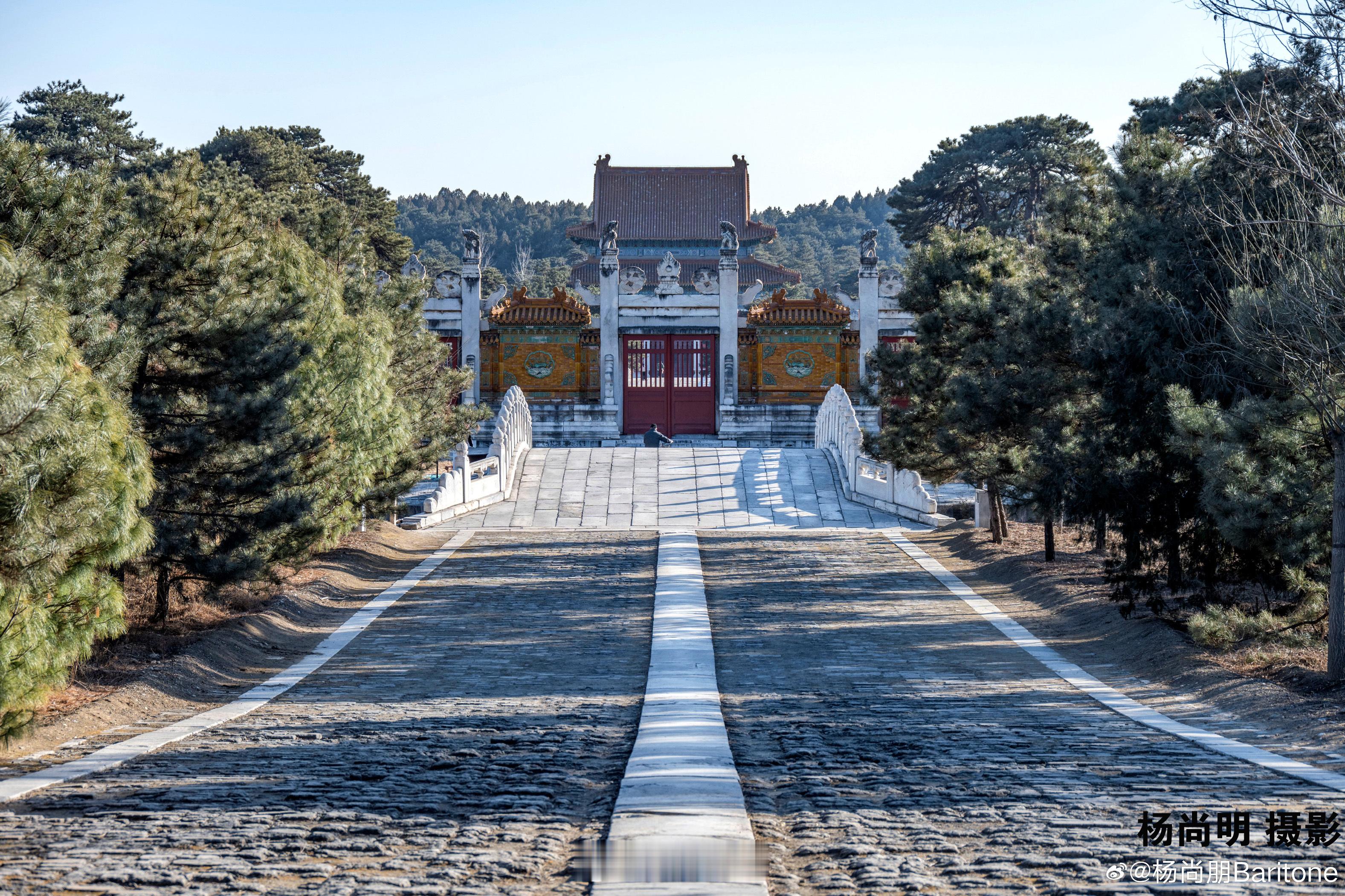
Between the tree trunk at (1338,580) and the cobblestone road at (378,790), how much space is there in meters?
4.91

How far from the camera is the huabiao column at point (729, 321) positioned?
33625 millimetres

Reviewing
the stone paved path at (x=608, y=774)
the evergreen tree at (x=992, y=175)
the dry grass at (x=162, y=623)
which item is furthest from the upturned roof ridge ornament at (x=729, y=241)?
the stone paved path at (x=608, y=774)

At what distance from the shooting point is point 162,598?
12875 mm

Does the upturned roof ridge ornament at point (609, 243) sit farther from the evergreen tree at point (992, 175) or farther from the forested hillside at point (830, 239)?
the forested hillside at point (830, 239)

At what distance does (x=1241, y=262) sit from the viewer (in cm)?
1104

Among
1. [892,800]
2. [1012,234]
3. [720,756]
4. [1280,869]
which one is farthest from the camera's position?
[1012,234]

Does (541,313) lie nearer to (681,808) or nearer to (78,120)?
(78,120)

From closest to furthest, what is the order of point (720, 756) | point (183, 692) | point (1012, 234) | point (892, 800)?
point (892, 800), point (720, 756), point (183, 692), point (1012, 234)

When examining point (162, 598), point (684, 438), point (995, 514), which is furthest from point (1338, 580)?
point (684, 438)

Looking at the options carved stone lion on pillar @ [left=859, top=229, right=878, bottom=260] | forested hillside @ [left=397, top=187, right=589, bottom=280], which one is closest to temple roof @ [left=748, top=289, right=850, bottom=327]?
carved stone lion on pillar @ [left=859, top=229, right=878, bottom=260]

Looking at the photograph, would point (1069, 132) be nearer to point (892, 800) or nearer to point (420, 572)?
point (420, 572)

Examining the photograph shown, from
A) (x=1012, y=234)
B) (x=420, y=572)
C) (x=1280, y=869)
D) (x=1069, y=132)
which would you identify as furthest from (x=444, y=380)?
(x=1069, y=132)

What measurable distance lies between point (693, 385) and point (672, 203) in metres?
18.9

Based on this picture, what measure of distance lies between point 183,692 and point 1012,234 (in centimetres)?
3650
